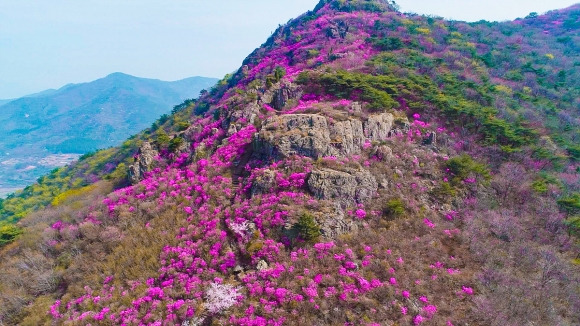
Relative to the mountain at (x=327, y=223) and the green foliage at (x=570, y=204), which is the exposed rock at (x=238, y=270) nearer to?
the mountain at (x=327, y=223)

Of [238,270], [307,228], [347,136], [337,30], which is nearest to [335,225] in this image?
[307,228]

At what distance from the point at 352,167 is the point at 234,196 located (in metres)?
9.54

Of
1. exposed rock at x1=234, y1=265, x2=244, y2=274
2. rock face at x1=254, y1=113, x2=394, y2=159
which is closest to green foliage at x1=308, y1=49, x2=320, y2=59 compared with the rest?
rock face at x1=254, y1=113, x2=394, y2=159

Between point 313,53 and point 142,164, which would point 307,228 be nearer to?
point 142,164

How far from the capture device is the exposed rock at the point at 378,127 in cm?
2727

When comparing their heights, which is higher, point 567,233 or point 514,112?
point 514,112

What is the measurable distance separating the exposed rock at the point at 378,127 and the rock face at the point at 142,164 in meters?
22.7

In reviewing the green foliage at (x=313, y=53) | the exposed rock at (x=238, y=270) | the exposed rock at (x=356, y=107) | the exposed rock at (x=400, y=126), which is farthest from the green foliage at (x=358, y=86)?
the green foliage at (x=313, y=53)

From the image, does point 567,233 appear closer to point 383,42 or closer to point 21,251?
point 21,251

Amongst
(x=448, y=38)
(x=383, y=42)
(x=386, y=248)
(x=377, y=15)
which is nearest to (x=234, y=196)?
(x=386, y=248)

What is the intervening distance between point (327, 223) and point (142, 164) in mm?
22169

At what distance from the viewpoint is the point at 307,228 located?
1791 centimetres

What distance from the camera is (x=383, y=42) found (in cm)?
5612

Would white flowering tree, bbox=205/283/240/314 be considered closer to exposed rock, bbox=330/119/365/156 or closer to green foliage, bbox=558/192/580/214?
exposed rock, bbox=330/119/365/156
